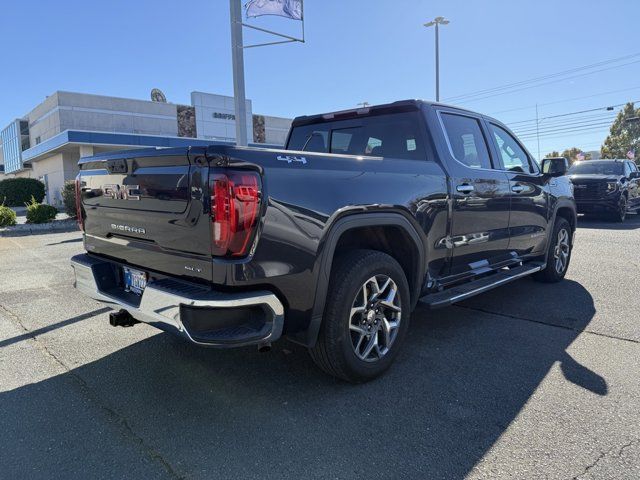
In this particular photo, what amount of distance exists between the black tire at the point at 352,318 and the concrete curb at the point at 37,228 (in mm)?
13192

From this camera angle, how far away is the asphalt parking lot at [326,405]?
7.87ft

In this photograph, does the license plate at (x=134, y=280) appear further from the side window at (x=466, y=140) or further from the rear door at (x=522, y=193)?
the rear door at (x=522, y=193)

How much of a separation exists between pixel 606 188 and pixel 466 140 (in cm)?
1094

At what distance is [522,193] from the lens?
4992 millimetres

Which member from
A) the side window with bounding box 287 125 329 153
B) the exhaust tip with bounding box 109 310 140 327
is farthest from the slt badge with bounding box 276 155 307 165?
the side window with bounding box 287 125 329 153

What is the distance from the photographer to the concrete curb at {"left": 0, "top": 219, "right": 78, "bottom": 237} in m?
13.2

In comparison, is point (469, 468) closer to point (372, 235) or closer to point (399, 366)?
point (399, 366)

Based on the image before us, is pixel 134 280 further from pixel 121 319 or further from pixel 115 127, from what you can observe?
pixel 115 127

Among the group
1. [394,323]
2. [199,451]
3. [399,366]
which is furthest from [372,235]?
[199,451]

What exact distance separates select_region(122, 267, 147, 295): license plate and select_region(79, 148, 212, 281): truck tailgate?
0.19ft

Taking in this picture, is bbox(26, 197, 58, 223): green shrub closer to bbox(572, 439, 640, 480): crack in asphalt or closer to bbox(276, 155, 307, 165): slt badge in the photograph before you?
bbox(276, 155, 307, 165): slt badge

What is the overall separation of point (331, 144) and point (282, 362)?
220 cm

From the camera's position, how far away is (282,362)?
3.64 meters

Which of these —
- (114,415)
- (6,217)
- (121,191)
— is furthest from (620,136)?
(114,415)
